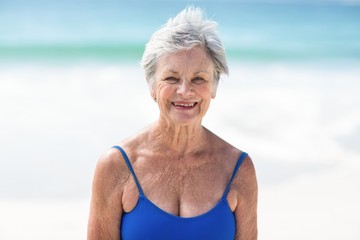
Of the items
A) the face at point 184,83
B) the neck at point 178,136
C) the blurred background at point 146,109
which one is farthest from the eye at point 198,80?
the blurred background at point 146,109

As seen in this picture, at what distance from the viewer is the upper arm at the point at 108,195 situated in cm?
268

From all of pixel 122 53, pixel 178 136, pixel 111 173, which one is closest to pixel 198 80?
pixel 178 136

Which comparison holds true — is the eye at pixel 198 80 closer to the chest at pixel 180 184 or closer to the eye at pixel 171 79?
the eye at pixel 171 79

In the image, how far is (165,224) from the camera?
264 cm

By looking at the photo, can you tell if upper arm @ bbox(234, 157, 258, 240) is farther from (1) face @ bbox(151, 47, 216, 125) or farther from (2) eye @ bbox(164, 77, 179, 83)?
(2) eye @ bbox(164, 77, 179, 83)

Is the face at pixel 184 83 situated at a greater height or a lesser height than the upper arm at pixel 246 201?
greater

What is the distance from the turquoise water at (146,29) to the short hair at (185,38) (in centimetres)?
1040

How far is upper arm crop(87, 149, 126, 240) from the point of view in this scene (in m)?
2.68

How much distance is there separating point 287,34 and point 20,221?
38.8ft

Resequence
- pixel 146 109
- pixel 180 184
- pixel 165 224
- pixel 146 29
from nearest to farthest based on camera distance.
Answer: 1. pixel 165 224
2. pixel 180 184
3. pixel 146 109
4. pixel 146 29

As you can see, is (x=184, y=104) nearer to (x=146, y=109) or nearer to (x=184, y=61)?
(x=184, y=61)

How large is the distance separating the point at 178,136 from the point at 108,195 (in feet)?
1.15

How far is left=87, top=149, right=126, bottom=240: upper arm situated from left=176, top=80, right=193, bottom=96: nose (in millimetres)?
365

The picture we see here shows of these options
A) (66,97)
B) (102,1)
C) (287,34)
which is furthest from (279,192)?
(102,1)
